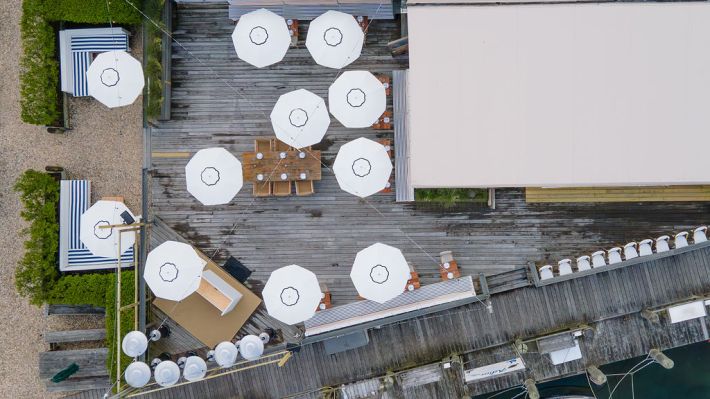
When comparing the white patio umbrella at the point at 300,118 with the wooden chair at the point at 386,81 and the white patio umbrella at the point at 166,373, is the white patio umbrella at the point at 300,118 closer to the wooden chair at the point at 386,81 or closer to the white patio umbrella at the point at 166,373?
the wooden chair at the point at 386,81

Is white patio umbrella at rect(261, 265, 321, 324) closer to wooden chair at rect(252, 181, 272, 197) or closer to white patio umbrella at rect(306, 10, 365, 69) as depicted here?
wooden chair at rect(252, 181, 272, 197)

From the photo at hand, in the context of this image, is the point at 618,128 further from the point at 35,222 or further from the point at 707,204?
the point at 35,222

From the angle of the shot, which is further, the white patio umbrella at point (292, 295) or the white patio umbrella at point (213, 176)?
the white patio umbrella at point (213, 176)

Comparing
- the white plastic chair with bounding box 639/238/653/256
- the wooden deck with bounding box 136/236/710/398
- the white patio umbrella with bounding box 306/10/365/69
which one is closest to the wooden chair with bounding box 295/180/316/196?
the white patio umbrella with bounding box 306/10/365/69

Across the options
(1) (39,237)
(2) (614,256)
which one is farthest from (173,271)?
(2) (614,256)

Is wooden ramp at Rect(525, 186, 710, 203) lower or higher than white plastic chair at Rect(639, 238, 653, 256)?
higher

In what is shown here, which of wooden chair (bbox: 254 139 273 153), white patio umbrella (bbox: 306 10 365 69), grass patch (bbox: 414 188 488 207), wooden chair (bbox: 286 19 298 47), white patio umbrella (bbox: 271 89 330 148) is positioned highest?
wooden chair (bbox: 286 19 298 47)

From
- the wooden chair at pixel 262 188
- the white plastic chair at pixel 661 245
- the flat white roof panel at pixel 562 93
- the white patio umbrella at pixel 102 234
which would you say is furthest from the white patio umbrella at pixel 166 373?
the white plastic chair at pixel 661 245
